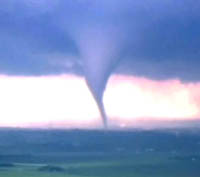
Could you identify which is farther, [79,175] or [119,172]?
[119,172]

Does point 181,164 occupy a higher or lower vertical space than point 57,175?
higher

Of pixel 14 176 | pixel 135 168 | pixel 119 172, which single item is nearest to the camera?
pixel 14 176

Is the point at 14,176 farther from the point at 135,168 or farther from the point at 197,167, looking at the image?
the point at 197,167

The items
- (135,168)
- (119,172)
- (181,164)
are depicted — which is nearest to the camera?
(119,172)

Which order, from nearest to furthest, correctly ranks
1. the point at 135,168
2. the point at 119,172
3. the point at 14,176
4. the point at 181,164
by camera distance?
the point at 14,176
the point at 119,172
the point at 135,168
the point at 181,164

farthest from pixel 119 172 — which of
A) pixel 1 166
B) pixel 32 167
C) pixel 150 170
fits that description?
pixel 1 166

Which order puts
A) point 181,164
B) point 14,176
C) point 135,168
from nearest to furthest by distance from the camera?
point 14,176 < point 135,168 < point 181,164

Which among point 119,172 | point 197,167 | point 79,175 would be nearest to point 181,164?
point 197,167

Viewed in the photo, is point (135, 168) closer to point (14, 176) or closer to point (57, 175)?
point (57, 175)

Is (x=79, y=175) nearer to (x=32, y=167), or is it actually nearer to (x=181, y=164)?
(x=32, y=167)

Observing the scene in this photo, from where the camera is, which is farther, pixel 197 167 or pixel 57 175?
pixel 197 167
